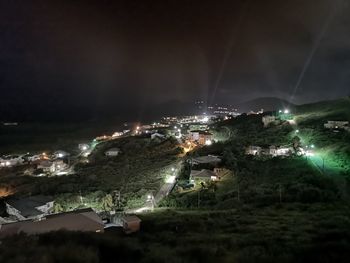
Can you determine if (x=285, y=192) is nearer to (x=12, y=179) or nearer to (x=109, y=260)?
(x=109, y=260)

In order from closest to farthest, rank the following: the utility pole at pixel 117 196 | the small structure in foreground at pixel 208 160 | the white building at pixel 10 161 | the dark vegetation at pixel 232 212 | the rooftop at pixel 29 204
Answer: the dark vegetation at pixel 232 212 < the rooftop at pixel 29 204 < the utility pole at pixel 117 196 < the small structure in foreground at pixel 208 160 < the white building at pixel 10 161

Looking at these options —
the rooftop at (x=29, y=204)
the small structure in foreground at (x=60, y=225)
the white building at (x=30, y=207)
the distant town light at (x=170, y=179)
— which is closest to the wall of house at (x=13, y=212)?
the white building at (x=30, y=207)

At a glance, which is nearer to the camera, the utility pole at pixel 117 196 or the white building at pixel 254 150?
the utility pole at pixel 117 196

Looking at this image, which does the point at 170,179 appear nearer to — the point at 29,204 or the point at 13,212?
the point at 29,204

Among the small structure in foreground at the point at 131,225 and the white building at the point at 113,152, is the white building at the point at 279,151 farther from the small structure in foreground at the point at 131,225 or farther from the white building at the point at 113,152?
the white building at the point at 113,152

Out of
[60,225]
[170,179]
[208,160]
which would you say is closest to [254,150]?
[208,160]

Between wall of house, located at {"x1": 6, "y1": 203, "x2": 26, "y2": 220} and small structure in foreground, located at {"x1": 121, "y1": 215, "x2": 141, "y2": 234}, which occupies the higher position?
small structure in foreground, located at {"x1": 121, "y1": 215, "x2": 141, "y2": 234}

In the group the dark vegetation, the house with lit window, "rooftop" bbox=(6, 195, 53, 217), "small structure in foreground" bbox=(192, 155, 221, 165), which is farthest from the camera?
the house with lit window

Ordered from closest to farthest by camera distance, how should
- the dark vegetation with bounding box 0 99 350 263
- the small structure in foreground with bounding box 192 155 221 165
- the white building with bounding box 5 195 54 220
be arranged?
the dark vegetation with bounding box 0 99 350 263 → the white building with bounding box 5 195 54 220 → the small structure in foreground with bounding box 192 155 221 165

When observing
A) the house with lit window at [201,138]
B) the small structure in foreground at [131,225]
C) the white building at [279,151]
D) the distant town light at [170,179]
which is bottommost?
the small structure in foreground at [131,225]

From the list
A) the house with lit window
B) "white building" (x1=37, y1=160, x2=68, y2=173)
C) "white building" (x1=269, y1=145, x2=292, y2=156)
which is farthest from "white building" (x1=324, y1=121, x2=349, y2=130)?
"white building" (x1=37, y1=160, x2=68, y2=173)

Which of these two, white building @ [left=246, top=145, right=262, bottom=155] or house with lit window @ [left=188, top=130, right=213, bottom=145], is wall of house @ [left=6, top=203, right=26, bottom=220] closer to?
white building @ [left=246, top=145, right=262, bottom=155]
